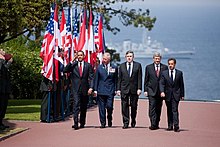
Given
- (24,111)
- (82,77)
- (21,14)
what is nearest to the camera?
(82,77)

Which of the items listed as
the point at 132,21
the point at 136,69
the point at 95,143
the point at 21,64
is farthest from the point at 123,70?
the point at 132,21

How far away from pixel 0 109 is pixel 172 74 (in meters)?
4.70

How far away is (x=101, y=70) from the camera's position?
65.8ft

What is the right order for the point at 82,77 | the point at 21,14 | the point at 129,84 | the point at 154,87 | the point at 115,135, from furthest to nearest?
the point at 21,14
the point at 82,77
the point at 129,84
the point at 154,87
the point at 115,135

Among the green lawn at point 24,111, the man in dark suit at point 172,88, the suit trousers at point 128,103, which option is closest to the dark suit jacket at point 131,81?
the suit trousers at point 128,103

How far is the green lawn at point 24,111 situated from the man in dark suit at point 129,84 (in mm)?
3629

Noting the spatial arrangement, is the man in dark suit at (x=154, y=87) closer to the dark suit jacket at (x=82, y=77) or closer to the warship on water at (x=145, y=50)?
the dark suit jacket at (x=82, y=77)

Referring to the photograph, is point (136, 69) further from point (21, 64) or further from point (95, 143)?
point (21, 64)

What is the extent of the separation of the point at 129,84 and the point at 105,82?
69 centimetres

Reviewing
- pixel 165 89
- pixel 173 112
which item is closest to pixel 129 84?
pixel 165 89

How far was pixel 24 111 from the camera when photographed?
2538cm

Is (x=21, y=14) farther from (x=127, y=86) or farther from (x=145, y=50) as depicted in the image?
(x=145, y=50)

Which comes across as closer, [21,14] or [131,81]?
[131,81]

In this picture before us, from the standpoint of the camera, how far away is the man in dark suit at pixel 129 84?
19.8 meters
